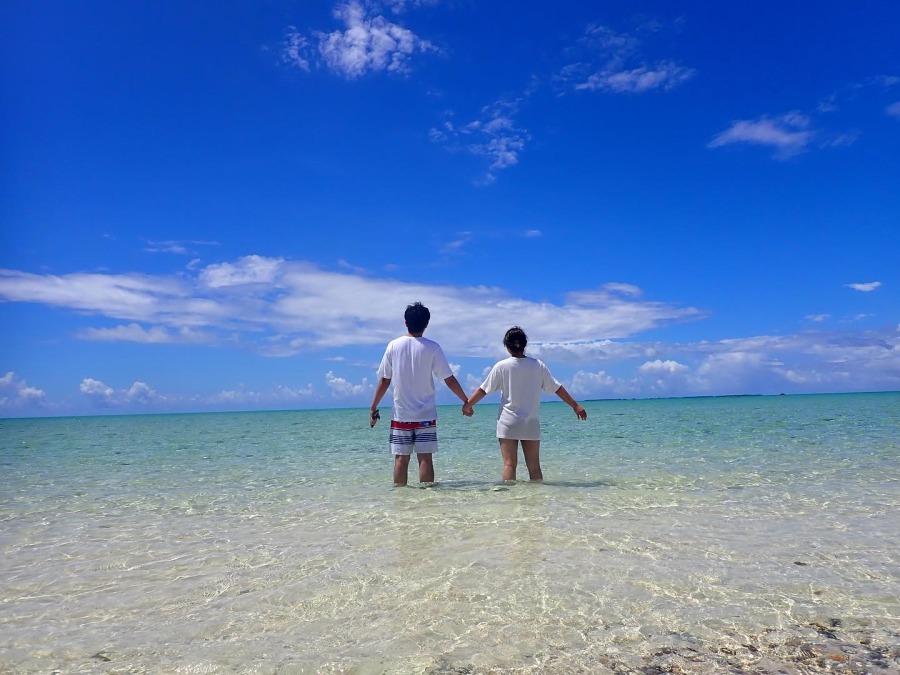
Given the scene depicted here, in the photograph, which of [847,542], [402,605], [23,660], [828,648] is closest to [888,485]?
[847,542]

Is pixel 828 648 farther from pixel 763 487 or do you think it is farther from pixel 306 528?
pixel 763 487

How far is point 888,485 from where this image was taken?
8.73 metres

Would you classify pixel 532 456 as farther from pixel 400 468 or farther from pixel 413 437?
pixel 400 468

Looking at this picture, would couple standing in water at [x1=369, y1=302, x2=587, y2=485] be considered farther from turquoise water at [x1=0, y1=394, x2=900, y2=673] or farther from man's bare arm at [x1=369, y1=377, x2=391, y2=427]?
turquoise water at [x1=0, y1=394, x2=900, y2=673]

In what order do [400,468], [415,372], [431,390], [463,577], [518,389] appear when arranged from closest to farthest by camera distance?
[463,577] < [415,372] < [431,390] < [518,389] < [400,468]

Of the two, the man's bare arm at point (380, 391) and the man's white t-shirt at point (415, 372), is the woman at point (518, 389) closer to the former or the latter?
the man's white t-shirt at point (415, 372)

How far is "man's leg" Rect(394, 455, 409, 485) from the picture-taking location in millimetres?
8461

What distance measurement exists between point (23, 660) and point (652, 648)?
3644 mm

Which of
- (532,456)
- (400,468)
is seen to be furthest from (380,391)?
(532,456)

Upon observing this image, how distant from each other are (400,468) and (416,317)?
7.55ft

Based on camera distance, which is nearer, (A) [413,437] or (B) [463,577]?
(B) [463,577]

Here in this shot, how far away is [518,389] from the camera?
27.3 feet

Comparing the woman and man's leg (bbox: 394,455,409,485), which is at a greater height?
the woman

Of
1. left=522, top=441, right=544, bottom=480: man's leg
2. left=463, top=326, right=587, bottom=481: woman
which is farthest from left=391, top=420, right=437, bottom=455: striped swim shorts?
left=522, top=441, right=544, bottom=480: man's leg
